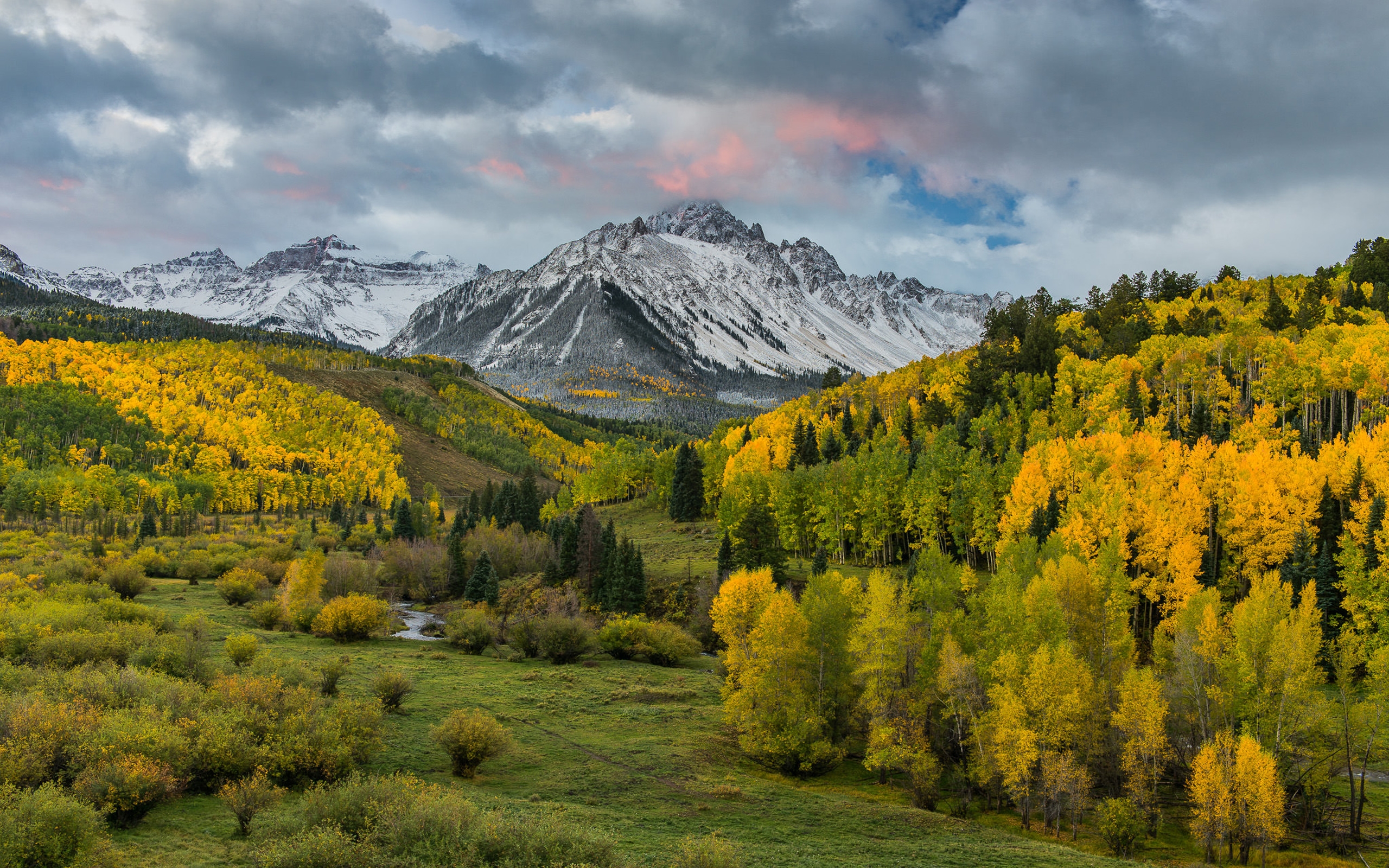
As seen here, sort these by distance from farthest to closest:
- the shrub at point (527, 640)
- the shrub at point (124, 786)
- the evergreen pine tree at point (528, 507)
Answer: the evergreen pine tree at point (528, 507) → the shrub at point (527, 640) → the shrub at point (124, 786)

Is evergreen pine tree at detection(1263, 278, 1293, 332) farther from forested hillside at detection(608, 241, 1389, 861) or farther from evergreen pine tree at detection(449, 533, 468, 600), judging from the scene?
evergreen pine tree at detection(449, 533, 468, 600)

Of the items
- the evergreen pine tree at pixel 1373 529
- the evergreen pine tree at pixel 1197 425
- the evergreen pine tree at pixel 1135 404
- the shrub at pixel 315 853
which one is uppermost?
the evergreen pine tree at pixel 1135 404

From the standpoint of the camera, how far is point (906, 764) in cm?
4925

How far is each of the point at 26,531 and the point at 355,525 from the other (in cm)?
5730

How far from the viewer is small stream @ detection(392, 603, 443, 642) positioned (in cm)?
8881

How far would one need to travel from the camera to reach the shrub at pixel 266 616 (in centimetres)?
8338

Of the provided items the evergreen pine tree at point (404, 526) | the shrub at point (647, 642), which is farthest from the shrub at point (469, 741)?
the evergreen pine tree at point (404, 526)

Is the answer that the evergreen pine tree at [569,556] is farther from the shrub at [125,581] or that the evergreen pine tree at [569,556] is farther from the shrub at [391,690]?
the shrub at [125,581]

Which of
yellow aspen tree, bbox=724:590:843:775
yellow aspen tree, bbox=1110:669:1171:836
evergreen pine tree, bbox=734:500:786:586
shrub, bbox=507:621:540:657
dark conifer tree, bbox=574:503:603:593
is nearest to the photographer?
yellow aspen tree, bbox=1110:669:1171:836

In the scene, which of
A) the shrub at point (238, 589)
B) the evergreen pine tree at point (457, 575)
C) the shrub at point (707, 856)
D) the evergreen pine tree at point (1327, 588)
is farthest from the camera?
the evergreen pine tree at point (457, 575)

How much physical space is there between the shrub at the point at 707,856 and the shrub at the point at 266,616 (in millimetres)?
69466

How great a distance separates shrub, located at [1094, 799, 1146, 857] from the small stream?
2681 inches

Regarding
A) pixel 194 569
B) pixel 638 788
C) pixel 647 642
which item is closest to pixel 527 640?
pixel 647 642

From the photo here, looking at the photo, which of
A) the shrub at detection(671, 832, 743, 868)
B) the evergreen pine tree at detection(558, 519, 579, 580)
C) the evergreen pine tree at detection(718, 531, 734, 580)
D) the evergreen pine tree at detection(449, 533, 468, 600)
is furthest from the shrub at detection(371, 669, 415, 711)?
the evergreen pine tree at detection(449, 533, 468, 600)
